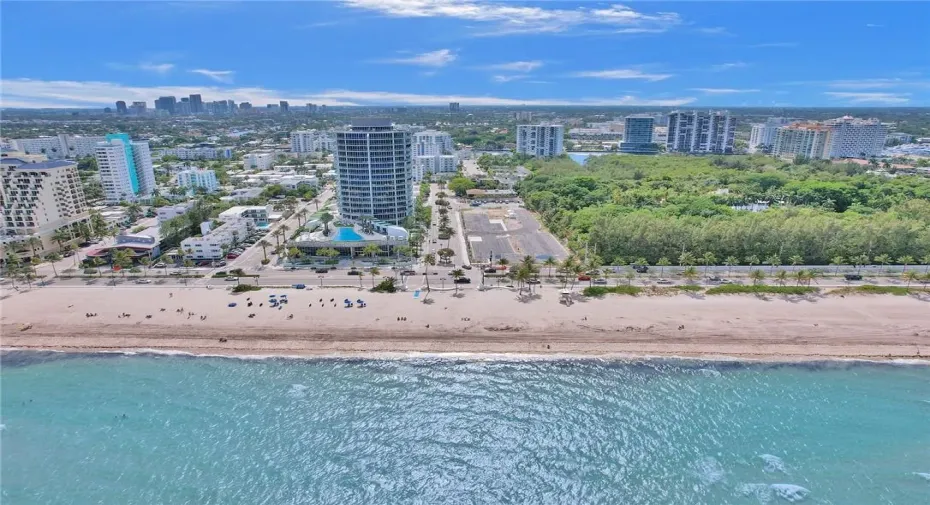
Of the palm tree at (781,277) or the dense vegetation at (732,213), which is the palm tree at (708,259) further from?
the palm tree at (781,277)

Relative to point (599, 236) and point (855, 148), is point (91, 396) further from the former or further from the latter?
point (855, 148)

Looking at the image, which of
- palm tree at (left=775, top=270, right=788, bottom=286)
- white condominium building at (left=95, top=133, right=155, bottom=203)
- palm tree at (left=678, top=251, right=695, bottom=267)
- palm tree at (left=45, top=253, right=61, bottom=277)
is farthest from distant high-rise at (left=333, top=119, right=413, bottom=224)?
white condominium building at (left=95, top=133, right=155, bottom=203)

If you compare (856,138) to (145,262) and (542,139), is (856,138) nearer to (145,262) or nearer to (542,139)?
(542,139)

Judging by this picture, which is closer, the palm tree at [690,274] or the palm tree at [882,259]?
the palm tree at [690,274]

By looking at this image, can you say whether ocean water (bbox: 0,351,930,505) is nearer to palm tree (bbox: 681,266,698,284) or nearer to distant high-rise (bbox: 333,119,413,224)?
palm tree (bbox: 681,266,698,284)

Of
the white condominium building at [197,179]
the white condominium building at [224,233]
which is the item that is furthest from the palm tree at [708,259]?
the white condominium building at [197,179]

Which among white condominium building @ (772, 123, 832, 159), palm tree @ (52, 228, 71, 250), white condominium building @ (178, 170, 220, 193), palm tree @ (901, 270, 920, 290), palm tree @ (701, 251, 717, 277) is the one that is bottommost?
palm tree @ (901, 270, 920, 290)
